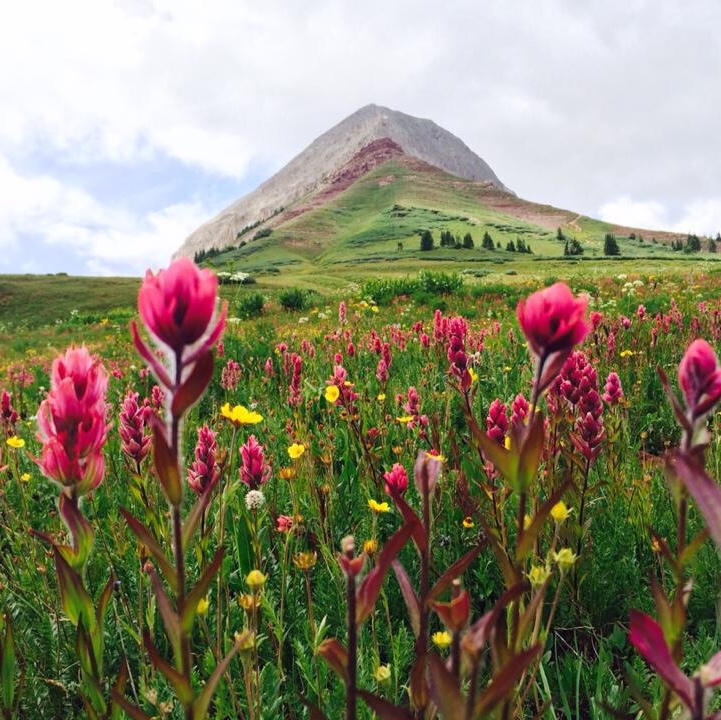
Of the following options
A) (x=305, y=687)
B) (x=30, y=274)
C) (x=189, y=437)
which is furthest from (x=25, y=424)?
(x=30, y=274)

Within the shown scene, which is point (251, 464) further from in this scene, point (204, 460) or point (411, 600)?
point (411, 600)

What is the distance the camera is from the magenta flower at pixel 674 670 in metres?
0.63

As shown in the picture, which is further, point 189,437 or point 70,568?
point 189,437

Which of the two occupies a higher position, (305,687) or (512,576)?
(512,576)

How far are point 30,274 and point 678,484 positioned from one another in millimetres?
54737

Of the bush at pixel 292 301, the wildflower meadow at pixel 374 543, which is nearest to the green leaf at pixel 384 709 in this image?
the wildflower meadow at pixel 374 543

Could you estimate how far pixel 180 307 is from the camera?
0.69 metres

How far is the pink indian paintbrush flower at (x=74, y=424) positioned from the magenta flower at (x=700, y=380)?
88cm

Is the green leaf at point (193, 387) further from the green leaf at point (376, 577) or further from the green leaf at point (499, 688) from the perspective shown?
the green leaf at point (499, 688)

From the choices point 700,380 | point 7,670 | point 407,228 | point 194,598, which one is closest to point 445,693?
point 194,598

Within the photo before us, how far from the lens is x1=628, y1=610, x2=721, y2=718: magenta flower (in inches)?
24.8

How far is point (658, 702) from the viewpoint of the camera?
Result: 4.64 feet

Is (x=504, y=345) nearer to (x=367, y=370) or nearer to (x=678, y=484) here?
(x=367, y=370)

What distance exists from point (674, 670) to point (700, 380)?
40 cm
